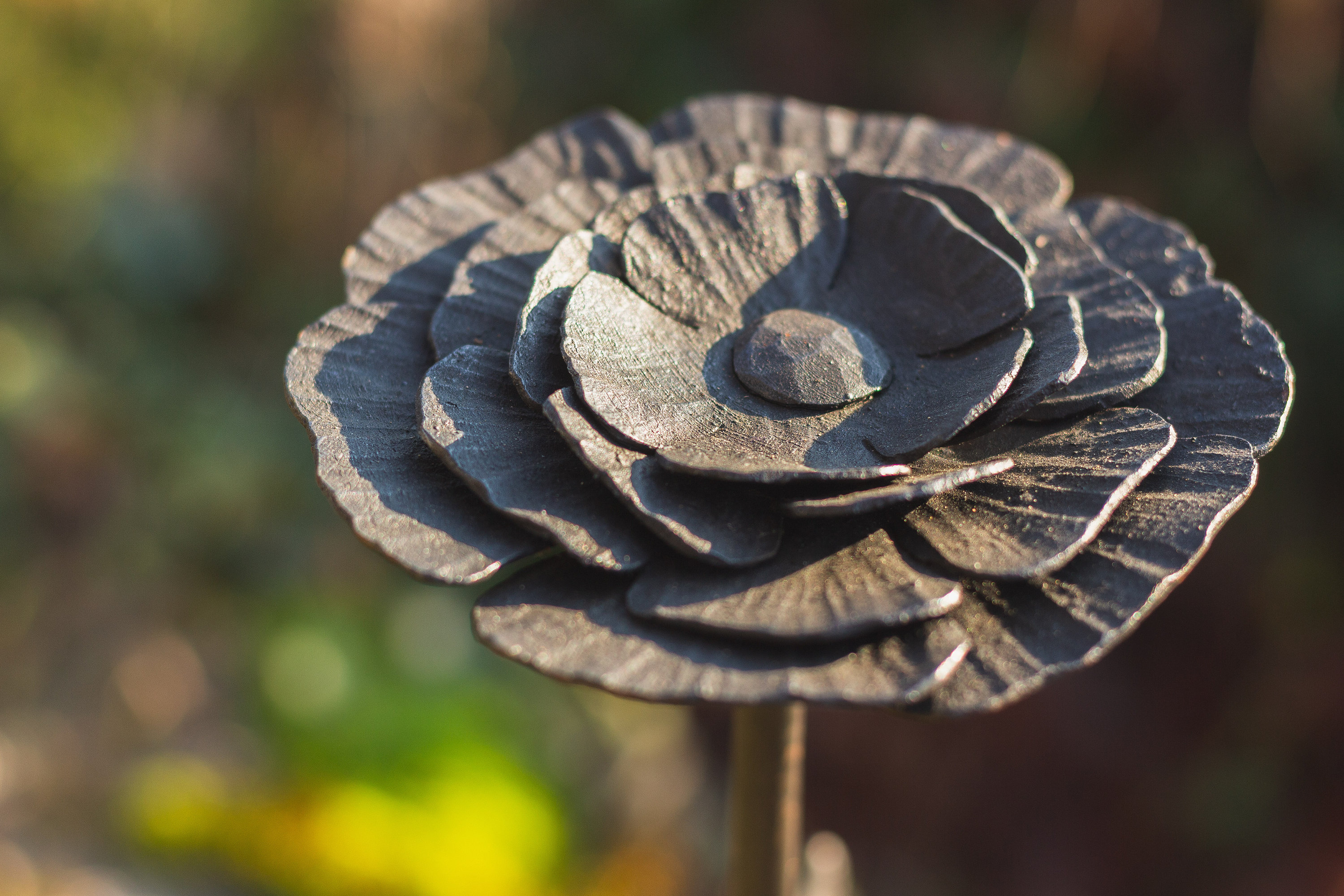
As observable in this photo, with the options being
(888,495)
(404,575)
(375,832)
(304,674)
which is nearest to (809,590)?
(888,495)

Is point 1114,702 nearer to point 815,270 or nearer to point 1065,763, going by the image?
point 1065,763

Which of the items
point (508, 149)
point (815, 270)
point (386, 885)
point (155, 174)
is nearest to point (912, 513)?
point (815, 270)

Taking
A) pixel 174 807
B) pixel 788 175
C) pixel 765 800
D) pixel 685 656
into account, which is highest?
pixel 788 175

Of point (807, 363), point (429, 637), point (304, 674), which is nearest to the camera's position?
point (807, 363)

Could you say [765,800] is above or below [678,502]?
below

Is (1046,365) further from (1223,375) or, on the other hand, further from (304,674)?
(304,674)

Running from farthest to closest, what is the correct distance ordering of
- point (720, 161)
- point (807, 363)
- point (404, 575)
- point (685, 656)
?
1. point (404, 575)
2. point (720, 161)
3. point (807, 363)
4. point (685, 656)

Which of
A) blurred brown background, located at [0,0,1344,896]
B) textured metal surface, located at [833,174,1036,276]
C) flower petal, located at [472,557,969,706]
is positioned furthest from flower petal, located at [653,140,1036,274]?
blurred brown background, located at [0,0,1344,896]
